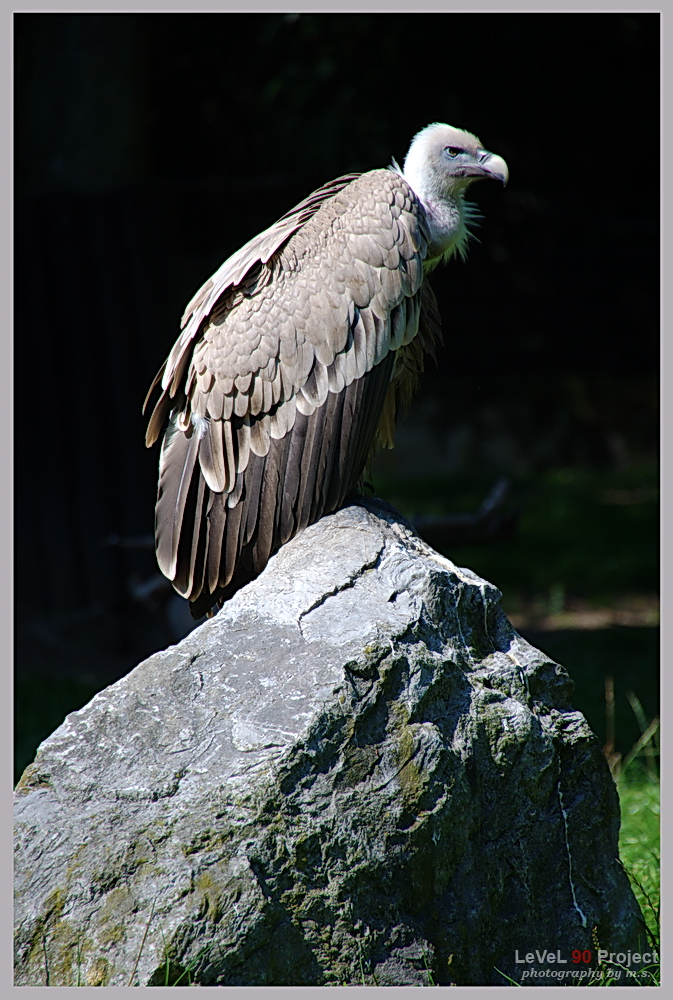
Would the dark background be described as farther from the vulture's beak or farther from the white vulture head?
the vulture's beak

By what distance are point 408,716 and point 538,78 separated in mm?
7181

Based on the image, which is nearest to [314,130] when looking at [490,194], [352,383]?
[490,194]

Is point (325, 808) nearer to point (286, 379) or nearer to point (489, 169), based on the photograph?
point (286, 379)

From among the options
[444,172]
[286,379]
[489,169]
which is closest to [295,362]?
[286,379]

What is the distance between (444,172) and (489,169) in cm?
15

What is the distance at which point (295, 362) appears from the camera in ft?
10.4

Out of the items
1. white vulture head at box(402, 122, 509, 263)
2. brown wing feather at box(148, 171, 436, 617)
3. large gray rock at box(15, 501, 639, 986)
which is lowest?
large gray rock at box(15, 501, 639, 986)

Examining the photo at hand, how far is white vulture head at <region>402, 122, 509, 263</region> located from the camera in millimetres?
3320

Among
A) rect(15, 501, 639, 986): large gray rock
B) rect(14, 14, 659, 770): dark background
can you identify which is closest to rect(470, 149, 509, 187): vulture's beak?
rect(15, 501, 639, 986): large gray rock

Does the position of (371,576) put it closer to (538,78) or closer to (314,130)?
(314,130)

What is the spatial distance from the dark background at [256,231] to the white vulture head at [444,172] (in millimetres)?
2230

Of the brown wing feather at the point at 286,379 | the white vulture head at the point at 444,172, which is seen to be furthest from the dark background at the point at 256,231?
the white vulture head at the point at 444,172

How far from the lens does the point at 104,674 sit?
21.3 ft

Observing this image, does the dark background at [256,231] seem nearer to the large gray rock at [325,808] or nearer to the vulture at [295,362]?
the vulture at [295,362]
